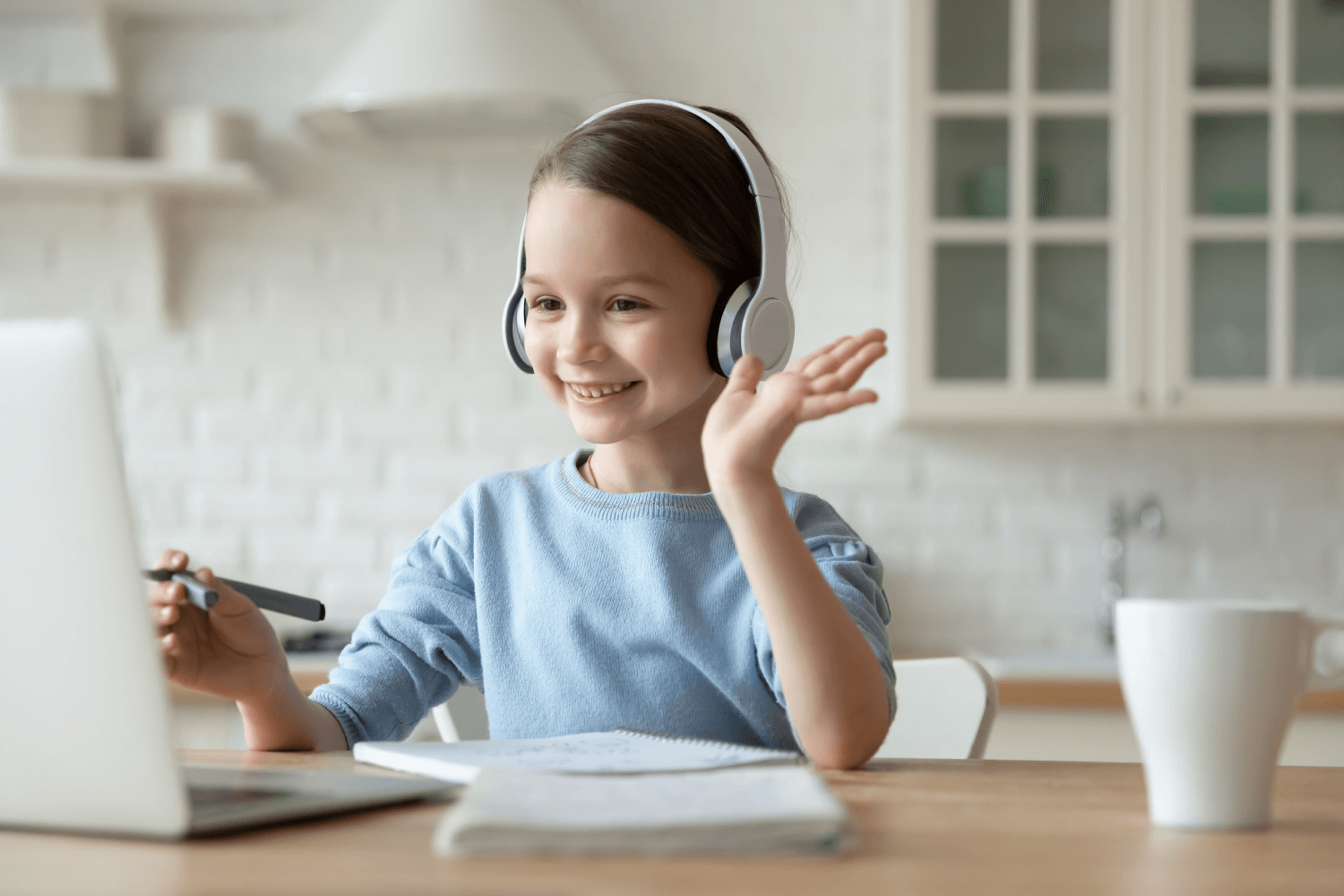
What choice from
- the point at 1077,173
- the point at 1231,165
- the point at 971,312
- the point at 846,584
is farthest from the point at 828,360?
the point at 1231,165

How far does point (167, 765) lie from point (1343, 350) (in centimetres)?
266

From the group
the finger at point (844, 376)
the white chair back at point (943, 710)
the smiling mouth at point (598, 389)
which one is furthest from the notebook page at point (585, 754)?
the white chair back at point (943, 710)

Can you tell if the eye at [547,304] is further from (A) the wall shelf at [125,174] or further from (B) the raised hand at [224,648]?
(A) the wall shelf at [125,174]

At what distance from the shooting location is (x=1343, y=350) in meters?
2.69

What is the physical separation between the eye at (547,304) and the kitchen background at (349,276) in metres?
1.87

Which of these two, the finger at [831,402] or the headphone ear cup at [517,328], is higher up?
the headphone ear cup at [517,328]

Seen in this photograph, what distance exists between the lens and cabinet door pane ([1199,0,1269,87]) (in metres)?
2.68

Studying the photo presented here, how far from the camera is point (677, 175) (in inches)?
44.2

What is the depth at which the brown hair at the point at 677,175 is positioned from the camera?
1.11 meters

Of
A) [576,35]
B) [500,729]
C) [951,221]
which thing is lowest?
[500,729]

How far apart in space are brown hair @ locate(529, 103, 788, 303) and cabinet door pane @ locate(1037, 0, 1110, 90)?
5.83ft

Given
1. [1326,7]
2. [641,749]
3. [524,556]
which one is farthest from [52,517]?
[1326,7]

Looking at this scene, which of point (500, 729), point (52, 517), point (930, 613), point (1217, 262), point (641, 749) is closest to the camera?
point (52, 517)

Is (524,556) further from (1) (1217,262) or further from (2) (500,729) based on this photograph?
(1) (1217,262)
